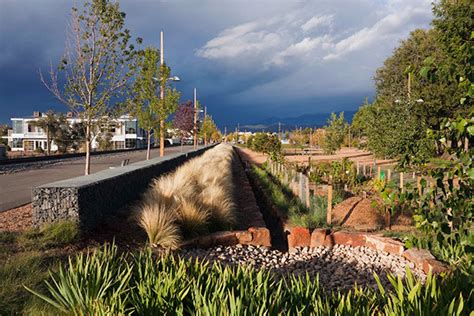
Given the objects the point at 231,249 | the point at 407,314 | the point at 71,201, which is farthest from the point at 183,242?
the point at 407,314

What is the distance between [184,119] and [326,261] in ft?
118

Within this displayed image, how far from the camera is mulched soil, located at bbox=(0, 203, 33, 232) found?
6.96 metres

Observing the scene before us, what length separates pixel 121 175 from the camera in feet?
28.3

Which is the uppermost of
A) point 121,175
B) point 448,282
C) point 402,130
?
point 402,130

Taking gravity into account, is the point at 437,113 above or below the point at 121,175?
above

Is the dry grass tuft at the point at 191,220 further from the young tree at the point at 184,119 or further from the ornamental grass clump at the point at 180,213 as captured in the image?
the young tree at the point at 184,119

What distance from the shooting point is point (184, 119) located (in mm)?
41312

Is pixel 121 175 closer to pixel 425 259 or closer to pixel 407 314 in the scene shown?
pixel 425 259

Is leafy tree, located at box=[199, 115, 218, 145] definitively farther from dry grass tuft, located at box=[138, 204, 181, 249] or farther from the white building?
dry grass tuft, located at box=[138, 204, 181, 249]

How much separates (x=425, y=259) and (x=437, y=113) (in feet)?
74.3

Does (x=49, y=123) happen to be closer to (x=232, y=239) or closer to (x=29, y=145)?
(x=29, y=145)

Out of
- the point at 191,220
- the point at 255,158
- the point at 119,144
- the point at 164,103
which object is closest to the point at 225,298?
the point at 191,220

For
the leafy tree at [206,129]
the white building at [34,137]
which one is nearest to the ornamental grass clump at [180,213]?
the leafy tree at [206,129]

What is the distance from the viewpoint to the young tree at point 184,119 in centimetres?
4100
